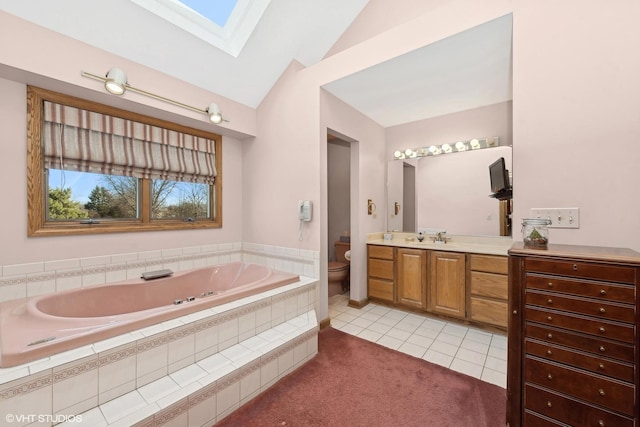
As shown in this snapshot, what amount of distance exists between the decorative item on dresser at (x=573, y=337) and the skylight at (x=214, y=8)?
282cm

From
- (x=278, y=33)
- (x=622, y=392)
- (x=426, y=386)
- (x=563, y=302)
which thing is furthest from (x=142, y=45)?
(x=622, y=392)

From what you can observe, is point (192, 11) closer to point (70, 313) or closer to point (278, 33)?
point (278, 33)

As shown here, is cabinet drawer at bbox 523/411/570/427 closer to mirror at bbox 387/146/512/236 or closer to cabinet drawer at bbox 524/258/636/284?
cabinet drawer at bbox 524/258/636/284

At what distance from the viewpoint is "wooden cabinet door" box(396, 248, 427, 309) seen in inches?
112

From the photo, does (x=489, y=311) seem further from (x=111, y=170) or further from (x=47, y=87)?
(x=47, y=87)

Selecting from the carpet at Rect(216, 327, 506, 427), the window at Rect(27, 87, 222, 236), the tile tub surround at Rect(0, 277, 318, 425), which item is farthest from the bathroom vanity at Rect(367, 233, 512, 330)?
the window at Rect(27, 87, 222, 236)

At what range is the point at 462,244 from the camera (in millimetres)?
3025

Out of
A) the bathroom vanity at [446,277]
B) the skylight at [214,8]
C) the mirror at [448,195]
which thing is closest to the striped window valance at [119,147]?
the skylight at [214,8]

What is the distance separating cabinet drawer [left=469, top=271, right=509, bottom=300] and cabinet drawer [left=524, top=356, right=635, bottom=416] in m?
1.32

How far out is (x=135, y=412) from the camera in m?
1.15

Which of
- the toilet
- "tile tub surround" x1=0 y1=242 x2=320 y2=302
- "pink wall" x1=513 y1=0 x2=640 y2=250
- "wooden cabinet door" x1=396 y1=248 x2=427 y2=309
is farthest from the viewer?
the toilet

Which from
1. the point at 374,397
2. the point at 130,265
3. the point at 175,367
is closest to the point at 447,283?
the point at 374,397

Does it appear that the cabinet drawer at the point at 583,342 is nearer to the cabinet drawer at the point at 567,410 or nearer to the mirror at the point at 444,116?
the cabinet drawer at the point at 567,410

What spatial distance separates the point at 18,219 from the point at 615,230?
3.76 meters
